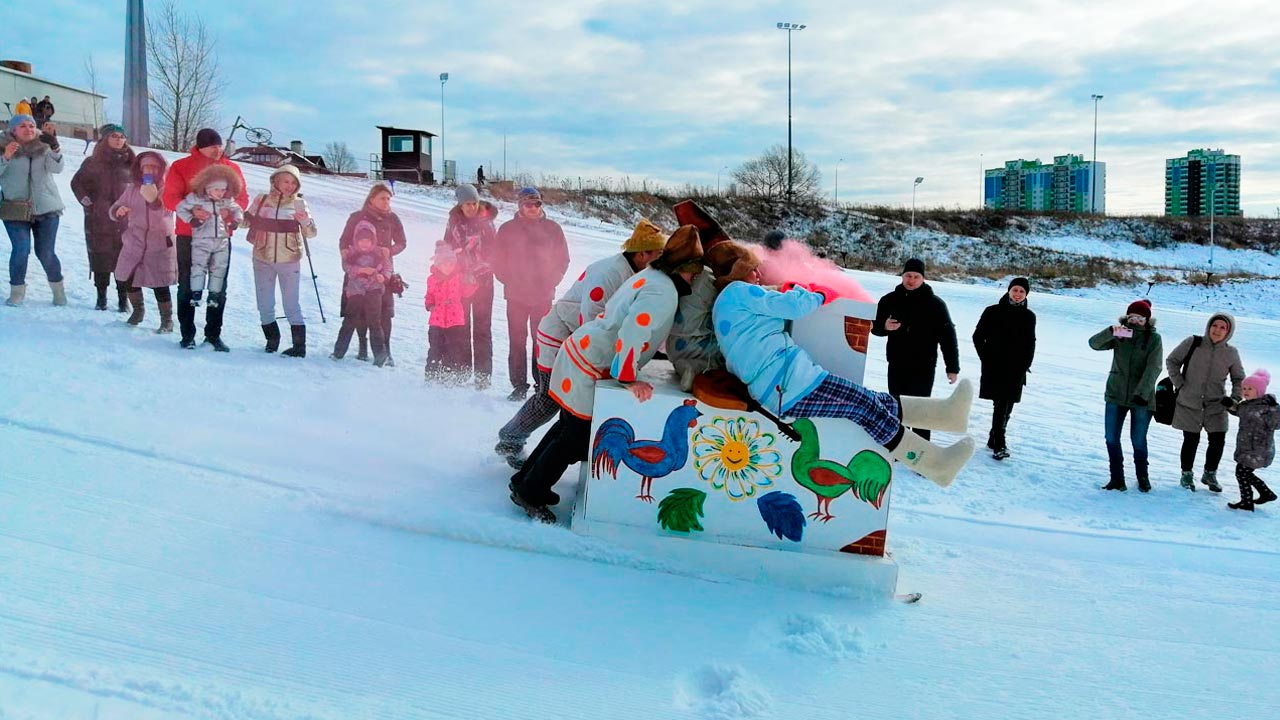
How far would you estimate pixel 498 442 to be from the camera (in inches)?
218

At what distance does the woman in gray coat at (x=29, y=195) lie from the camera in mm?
7973

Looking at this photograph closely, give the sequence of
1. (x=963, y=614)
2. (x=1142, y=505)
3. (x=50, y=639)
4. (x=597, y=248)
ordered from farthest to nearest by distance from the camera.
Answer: (x=597, y=248) → (x=1142, y=505) → (x=963, y=614) → (x=50, y=639)

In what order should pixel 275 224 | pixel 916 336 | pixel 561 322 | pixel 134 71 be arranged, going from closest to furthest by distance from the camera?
pixel 561 322
pixel 916 336
pixel 275 224
pixel 134 71

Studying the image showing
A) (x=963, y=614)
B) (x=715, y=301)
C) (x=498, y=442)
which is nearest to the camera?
(x=963, y=614)

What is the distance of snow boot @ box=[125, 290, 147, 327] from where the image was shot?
25.1 ft

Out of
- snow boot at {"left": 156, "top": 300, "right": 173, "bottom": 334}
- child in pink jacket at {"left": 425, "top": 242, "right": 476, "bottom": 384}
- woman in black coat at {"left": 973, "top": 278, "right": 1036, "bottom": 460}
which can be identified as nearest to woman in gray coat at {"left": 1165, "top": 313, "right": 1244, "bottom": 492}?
woman in black coat at {"left": 973, "top": 278, "right": 1036, "bottom": 460}

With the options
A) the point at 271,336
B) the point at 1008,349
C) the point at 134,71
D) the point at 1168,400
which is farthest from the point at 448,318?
the point at 134,71

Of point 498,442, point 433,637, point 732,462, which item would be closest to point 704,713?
point 433,637

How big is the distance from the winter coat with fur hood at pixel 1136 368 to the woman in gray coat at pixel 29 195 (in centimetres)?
917

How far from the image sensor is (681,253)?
4.21m

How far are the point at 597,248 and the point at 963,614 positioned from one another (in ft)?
49.9

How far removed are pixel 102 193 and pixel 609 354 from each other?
21.1 feet

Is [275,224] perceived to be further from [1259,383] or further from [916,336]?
[1259,383]

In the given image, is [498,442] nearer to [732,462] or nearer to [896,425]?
[732,462]
